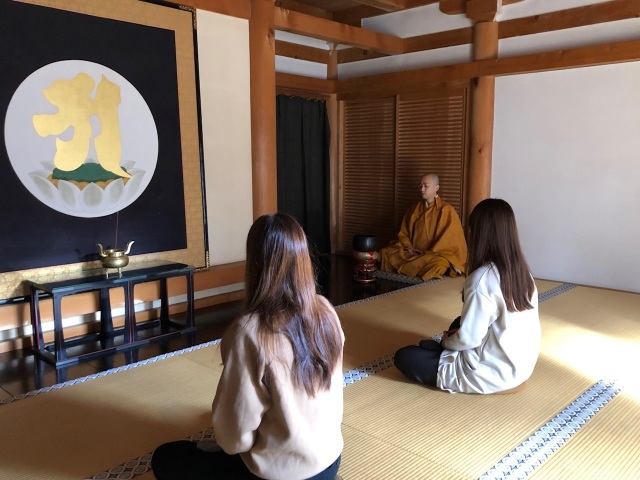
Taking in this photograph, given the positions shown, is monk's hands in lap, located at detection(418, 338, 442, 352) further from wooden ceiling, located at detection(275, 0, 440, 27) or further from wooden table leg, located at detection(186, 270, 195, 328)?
wooden ceiling, located at detection(275, 0, 440, 27)

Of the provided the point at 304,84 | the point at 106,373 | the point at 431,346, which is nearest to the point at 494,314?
the point at 431,346

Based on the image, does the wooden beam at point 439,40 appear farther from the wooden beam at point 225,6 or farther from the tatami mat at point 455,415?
the tatami mat at point 455,415

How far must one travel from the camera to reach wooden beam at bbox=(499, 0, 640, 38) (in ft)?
14.1

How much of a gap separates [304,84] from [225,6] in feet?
6.47

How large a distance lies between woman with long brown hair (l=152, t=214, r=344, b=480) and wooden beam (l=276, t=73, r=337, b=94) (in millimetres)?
4695

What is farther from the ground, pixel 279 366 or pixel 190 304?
pixel 279 366

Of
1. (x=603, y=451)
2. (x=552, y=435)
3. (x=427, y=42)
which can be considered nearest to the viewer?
(x=603, y=451)

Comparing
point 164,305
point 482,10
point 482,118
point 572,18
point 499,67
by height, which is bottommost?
point 164,305

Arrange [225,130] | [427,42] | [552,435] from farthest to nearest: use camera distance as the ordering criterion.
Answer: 1. [427,42]
2. [225,130]
3. [552,435]

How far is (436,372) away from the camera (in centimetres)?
245

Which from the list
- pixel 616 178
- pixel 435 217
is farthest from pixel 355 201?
pixel 616 178

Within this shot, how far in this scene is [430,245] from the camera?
17.2 feet

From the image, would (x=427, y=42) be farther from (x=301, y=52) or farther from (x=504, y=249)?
(x=504, y=249)

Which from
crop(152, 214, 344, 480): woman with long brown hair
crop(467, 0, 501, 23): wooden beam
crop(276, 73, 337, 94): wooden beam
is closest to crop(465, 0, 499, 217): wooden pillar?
crop(467, 0, 501, 23): wooden beam
